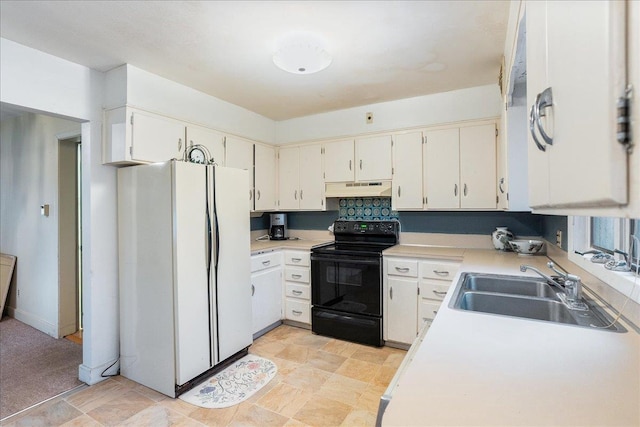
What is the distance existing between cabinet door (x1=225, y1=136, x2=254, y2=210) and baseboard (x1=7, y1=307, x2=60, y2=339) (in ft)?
7.87

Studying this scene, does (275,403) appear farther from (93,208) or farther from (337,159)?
(337,159)

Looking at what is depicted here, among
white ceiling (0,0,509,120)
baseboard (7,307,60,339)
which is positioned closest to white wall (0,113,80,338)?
baseboard (7,307,60,339)

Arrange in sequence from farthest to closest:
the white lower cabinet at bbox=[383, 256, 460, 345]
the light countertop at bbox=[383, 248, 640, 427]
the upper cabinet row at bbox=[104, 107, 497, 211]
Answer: the white lower cabinet at bbox=[383, 256, 460, 345] < the upper cabinet row at bbox=[104, 107, 497, 211] < the light countertop at bbox=[383, 248, 640, 427]

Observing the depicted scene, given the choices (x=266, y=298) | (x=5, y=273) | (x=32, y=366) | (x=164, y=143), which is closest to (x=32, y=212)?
(x=5, y=273)

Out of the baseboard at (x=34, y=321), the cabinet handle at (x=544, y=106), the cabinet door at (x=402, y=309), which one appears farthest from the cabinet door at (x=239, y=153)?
Answer: the cabinet handle at (x=544, y=106)

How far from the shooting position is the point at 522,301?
155 cm

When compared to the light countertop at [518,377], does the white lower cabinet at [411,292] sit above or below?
below

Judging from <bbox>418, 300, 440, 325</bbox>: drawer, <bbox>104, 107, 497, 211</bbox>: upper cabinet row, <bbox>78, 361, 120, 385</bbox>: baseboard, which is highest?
<bbox>104, 107, 497, 211</bbox>: upper cabinet row

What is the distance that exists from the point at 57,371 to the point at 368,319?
2637 mm

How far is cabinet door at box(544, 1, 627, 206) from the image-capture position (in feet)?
1.47

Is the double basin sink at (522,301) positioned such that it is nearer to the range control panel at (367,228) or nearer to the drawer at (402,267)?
the drawer at (402,267)

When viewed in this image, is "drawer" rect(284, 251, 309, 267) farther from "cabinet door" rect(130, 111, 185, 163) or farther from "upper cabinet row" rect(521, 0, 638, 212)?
"upper cabinet row" rect(521, 0, 638, 212)

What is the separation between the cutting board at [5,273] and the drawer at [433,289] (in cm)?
466

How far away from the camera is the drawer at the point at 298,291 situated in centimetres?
342
